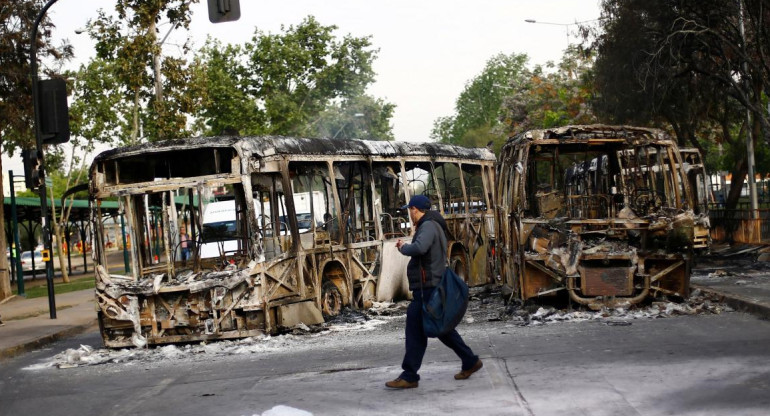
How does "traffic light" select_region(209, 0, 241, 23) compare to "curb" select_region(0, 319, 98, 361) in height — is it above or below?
above

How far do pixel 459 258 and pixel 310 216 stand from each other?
15.7 ft

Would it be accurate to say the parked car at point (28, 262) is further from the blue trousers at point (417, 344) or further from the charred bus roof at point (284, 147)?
the blue trousers at point (417, 344)

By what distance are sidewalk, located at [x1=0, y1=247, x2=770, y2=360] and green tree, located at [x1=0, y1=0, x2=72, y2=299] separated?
3409 millimetres

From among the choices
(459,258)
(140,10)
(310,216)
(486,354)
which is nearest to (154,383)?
(486,354)

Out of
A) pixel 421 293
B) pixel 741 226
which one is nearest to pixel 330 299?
pixel 421 293

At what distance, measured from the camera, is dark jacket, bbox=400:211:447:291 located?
28.2 ft

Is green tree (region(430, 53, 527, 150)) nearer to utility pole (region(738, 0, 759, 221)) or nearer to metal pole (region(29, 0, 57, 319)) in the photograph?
utility pole (region(738, 0, 759, 221))

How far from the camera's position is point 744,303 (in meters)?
13.4

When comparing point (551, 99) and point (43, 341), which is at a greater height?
point (551, 99)

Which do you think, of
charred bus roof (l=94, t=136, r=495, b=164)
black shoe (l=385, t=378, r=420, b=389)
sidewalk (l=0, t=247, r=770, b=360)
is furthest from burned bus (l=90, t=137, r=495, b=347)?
black shoe (l=385, t=378, r=420, b=389)

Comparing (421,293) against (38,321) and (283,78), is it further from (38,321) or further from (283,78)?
(283,78)

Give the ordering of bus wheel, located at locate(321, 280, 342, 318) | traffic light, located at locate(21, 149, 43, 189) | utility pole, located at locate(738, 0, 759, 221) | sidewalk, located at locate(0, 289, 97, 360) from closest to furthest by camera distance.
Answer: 1. bus wheel, located at locate(321, 280, 342, 318)
2. sidewalk, located at locate(0, 289, 97, 360)
3. traffic light, located at locate(21, 149, 43, 189)
4. utility pole, located at locate(738, 0, 759, 221)

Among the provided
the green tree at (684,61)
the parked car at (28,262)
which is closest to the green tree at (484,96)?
the parked car at (28,262)

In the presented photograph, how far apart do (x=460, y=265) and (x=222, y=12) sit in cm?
705
